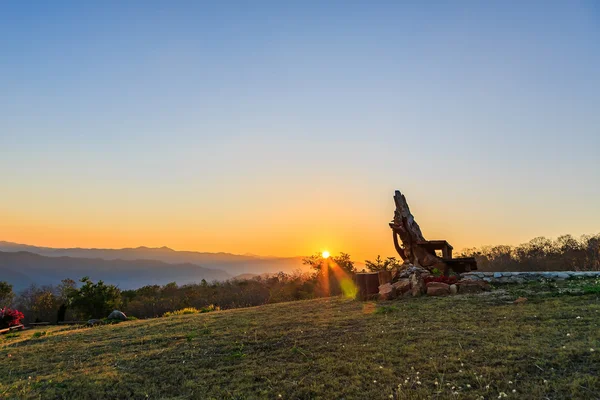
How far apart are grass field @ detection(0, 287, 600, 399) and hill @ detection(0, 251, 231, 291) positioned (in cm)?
15409

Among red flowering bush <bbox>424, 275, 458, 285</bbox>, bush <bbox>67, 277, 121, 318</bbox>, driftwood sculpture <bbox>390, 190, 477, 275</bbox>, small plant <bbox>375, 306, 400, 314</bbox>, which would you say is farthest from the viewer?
bush <bbox>67, 277, 121, 318</bbox>

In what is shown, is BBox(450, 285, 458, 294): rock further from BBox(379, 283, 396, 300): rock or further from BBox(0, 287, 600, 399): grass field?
BBox(0, 287, 600, 399): grass field

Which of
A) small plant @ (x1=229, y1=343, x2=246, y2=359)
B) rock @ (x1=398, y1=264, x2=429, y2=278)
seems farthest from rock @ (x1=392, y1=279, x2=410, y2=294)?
small plant @ (x1=229, y1=343, x2=246, y2=359)

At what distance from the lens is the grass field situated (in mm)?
5250

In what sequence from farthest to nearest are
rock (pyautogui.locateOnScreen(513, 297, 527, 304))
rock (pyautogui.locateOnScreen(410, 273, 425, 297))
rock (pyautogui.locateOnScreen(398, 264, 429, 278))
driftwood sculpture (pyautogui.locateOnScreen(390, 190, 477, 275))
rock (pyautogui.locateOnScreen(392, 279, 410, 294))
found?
driftwood sculpture (pyautogui.locateOnScreen(390, 190, 477, 275))
rock (pyautogui.locateOnScreen(398, 264, 429, 278))
rock (pyautogui.locateOnScreen(392, 279, 410, 294))
rock (pyautogui.locateOnScreen(410, 273, 425, 297))
rock (pyautogui.locateOnScreen(513, 297, 527, 304))

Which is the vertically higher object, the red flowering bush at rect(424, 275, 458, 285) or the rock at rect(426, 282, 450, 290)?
the red flowering bush at rect(424, 275, 458, 285)

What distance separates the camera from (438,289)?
14.3 metres

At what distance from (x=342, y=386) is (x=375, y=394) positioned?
1.87 feet

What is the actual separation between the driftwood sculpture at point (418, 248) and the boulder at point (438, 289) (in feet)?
14.3

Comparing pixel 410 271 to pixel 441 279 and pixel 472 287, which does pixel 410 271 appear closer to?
pixel 441 279

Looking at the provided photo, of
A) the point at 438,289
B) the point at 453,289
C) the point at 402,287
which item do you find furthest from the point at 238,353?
the point at 453,289

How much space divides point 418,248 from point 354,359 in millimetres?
13910

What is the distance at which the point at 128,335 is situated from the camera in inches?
479

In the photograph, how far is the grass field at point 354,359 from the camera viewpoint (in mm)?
5250
